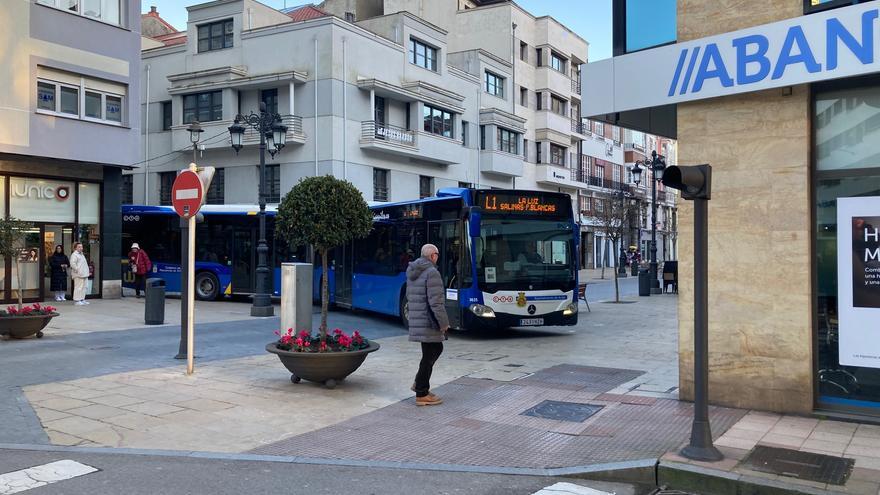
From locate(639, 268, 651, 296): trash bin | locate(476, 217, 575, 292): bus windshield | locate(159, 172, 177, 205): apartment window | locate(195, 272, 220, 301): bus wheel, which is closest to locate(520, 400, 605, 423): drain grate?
locate(476, 217, 575, 292): bus windshield

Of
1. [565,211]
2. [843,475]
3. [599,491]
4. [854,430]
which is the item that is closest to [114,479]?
[599,491]

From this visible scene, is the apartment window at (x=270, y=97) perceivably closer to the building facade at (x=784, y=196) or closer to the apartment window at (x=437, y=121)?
the apartment window at (x=437, y=121)

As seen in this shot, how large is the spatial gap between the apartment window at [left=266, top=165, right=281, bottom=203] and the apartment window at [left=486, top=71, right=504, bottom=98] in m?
16.3

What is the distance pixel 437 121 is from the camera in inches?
1511

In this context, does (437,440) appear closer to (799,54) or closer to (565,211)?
(799,54)

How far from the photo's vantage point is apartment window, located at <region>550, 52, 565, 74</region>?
2007 inches

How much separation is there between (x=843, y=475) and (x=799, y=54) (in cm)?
394

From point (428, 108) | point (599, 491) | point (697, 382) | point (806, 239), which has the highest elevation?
point (428, 108)

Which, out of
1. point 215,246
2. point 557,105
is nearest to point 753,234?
point 215,246

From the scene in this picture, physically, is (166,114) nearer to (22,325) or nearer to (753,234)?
(22,325)

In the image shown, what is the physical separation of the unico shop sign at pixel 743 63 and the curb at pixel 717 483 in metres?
3.84

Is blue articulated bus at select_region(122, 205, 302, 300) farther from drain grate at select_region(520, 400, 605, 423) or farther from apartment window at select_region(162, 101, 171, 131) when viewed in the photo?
drain grate at select_region(520, 400, 605, 423)

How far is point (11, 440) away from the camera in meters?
6.41

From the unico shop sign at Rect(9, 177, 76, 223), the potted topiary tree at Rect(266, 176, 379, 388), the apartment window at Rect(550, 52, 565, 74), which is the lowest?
the potted topiary tree at Rect(266, 176, 379, 388)
